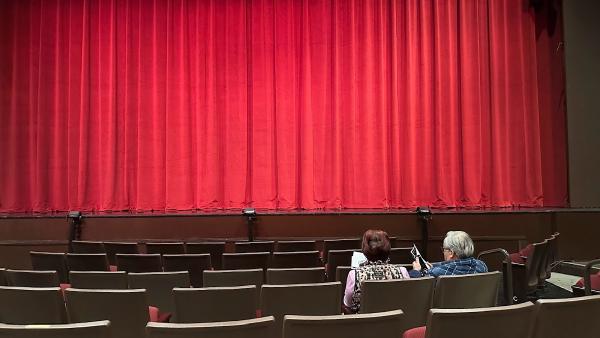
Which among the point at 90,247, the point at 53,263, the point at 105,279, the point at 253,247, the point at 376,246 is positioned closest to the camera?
the point at 376,246

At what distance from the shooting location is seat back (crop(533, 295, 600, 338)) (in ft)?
7.60

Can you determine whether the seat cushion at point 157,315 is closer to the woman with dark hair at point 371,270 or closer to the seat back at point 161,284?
the seat back at point 161,284

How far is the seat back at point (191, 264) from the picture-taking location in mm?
4746

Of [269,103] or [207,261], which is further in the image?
[269,103]

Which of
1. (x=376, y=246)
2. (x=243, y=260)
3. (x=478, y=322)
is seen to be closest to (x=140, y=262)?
(x=243, y=260)

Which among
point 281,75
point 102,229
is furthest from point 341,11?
point 102,229

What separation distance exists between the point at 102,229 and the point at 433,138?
5710mm

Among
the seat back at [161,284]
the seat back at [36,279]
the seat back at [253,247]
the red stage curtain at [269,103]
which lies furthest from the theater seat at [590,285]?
the red stage curtain at [269,103]

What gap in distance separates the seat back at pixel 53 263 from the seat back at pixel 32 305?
2062 mm

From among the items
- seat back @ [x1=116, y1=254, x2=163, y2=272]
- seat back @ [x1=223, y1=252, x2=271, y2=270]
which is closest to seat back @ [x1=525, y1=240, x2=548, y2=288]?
seat back @ [x1=223, y1=252, x2=271, y2=270]

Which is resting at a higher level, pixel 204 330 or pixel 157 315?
pixel 204 330

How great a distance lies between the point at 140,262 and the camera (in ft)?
16.0

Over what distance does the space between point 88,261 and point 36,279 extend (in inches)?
38.8

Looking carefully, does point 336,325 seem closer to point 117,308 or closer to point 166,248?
point 117,308
